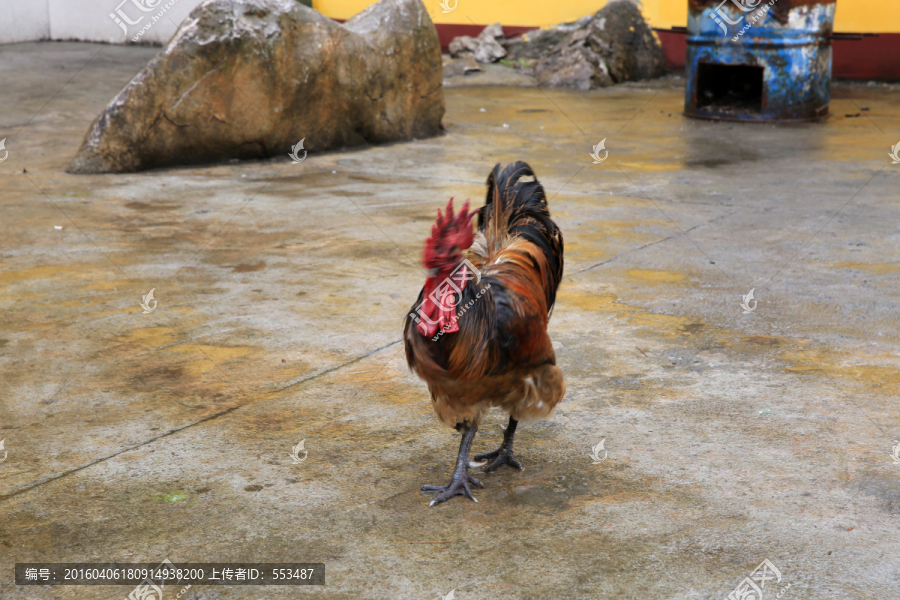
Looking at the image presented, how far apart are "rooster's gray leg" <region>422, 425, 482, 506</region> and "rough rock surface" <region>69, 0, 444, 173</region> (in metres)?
6.66

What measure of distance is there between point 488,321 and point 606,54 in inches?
520

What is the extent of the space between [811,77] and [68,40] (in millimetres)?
16094

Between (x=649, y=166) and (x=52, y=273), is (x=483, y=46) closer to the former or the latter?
(x=649, y=166)

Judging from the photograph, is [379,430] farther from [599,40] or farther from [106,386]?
[599,40]

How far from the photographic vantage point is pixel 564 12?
16.4 m

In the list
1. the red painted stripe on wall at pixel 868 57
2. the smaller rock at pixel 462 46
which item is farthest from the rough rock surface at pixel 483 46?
the red painted stripe on wall at pixel 868 57

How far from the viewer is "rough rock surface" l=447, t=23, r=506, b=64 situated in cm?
1666

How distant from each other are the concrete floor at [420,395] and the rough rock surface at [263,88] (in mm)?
856

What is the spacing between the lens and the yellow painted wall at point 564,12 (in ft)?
44.9

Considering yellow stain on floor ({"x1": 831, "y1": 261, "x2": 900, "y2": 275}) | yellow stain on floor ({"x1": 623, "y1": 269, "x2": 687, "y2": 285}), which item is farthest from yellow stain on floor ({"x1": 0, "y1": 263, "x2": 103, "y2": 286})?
yellow stain on floor ({"x1": 831, "y1": 261, "x2": 900, "y2": 275})

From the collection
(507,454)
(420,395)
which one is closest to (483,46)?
(420,395)

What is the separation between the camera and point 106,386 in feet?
13.3

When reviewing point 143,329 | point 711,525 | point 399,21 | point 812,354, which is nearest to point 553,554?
point 711,525

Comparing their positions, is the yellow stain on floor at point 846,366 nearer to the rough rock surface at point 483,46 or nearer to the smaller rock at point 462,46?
the rough rock surface at point 483,46
